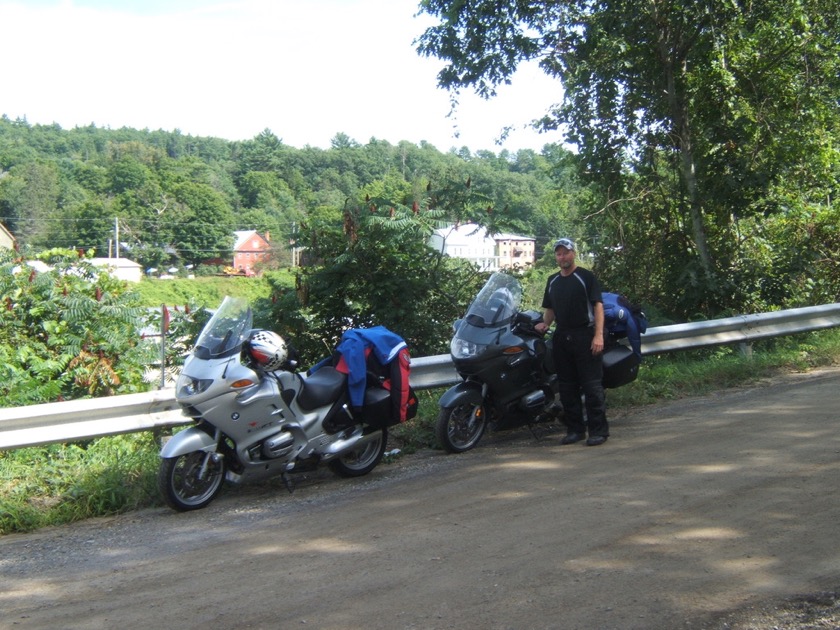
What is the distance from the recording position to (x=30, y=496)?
6.70 m

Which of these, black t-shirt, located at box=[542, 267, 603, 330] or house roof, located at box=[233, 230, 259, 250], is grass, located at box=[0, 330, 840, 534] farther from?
house roof, located at box=[233, 230, 259, 250]

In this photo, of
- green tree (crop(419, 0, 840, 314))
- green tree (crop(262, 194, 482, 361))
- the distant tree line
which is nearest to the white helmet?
green tree (crop(262, 194, 482, 361))

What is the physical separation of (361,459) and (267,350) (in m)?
1.32

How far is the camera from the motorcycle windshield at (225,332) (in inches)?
267

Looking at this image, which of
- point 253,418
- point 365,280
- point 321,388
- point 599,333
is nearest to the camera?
point 253,418

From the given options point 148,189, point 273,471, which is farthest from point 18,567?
point 148,189

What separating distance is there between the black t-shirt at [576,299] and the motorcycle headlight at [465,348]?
763mm

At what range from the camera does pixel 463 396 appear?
26.2 ft

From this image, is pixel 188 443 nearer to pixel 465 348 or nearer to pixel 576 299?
pixel 465 348

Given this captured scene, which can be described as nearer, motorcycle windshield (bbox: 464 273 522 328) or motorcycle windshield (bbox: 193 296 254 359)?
motorcycle windshield (bbox: 193 296 254 359)

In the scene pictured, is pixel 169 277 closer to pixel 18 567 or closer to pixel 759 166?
pixel 759 166

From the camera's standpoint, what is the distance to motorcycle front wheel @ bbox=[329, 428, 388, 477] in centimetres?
741

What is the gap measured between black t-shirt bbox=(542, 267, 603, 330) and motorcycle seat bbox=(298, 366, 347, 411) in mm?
2120

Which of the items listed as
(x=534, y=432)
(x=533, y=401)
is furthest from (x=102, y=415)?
(x=534, y=432)
